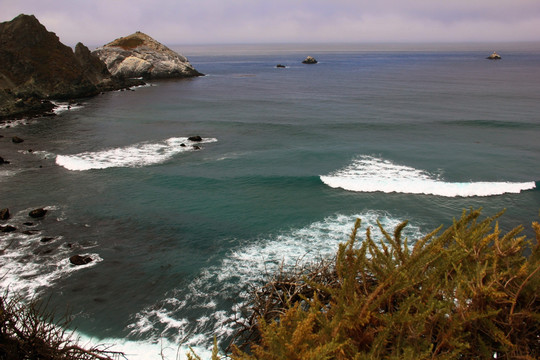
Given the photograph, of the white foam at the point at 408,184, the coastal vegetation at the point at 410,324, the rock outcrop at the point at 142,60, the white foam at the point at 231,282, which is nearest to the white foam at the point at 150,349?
the white foam at the point at 231,282

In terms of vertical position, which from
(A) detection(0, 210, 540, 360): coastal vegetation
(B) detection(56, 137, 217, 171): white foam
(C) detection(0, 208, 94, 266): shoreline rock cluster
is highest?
(A) detection(0, 210, 540, 360): coastal vegetation

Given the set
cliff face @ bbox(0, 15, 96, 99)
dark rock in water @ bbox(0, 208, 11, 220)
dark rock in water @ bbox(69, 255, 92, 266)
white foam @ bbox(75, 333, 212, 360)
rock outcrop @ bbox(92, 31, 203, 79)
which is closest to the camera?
white foam @ bbox(75, 333, 212, 360)

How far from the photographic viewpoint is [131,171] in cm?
2708

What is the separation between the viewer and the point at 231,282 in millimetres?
14453

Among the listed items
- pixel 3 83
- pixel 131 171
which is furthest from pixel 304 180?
pixel 3 83

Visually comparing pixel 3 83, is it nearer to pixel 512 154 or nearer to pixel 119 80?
pixel 119 80

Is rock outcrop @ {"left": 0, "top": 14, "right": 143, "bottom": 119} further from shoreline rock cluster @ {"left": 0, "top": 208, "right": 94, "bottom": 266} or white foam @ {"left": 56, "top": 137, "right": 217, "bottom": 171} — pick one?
shoreline rock cluster @ {"left": 0, "top": 208, "right": 94, "bottom": 266}

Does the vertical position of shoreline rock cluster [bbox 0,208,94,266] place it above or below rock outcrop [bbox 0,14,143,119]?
below

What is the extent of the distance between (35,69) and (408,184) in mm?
61431

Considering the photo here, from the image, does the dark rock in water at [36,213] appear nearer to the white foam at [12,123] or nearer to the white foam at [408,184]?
the white foam at [408,184]

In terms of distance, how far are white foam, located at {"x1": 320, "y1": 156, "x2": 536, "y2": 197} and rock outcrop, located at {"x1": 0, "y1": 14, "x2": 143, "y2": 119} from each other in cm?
4371

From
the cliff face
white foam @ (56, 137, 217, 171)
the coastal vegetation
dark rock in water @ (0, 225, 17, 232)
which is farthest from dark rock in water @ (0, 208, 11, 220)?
the cliff face

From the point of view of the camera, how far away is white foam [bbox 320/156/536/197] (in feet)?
75.2

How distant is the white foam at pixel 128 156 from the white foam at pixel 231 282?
51.3 feet
